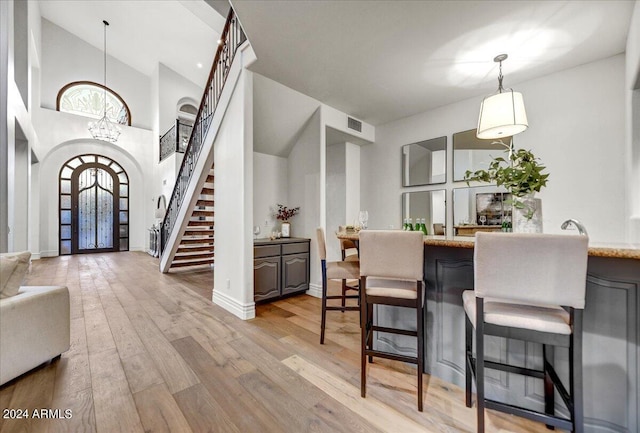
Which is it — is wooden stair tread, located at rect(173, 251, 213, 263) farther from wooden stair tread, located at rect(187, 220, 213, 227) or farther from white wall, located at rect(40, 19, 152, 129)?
white wall, located at rect(40, 19, 152, 129)

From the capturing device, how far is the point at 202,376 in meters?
1.90

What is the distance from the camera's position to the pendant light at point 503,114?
84.4 inches

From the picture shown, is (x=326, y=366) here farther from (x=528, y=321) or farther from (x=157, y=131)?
(x=157, y=131)

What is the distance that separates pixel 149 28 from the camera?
720cm

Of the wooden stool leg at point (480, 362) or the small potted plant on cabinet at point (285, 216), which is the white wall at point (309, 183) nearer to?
the small potted plant on cabinet at point (285, 216)

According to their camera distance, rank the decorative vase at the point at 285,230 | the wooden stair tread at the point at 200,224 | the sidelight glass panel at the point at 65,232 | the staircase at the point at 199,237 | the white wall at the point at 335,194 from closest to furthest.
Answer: the decorative vase at the point at 285,230 < the white wall at the point at 335,194 < the staircase at the point at 199,237 < the wooden stair tread at the point at 200,224 < the sidelight glass panel at the point at 65,232

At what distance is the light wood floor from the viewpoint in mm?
1471

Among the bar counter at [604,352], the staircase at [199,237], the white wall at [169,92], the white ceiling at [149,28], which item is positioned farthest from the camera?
the white wall at [169,92]

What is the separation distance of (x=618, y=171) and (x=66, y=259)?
10.8 m

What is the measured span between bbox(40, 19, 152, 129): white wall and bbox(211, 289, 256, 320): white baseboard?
8.39 meters

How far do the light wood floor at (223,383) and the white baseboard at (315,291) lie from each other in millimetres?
739

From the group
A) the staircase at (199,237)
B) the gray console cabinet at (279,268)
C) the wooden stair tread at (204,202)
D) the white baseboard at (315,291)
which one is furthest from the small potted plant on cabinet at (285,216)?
the wooden stair tread at (204,202)

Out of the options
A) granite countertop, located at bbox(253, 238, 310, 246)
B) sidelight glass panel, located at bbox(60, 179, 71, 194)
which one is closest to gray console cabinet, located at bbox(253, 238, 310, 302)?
granite countertop, located at bbox(253, 238, 310, 246)

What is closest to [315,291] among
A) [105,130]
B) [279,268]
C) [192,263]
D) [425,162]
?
[279,268]
